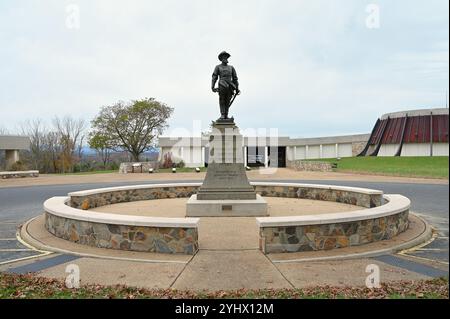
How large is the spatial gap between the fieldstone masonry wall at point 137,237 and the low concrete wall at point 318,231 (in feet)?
4.17

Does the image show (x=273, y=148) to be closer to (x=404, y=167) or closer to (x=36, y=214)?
(x=404, y=167)

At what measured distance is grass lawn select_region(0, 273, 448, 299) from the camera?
12.1 feet

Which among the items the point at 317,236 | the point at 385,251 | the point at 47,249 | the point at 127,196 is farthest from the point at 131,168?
the point at 385,251

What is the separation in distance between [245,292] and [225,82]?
688 centimetres

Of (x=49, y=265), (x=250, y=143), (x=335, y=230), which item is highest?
(x=250, y=143)

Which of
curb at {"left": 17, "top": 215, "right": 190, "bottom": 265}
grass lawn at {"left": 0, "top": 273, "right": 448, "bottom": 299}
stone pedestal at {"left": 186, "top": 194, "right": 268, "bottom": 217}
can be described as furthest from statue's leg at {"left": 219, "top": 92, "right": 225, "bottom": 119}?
grass lawn at {"left": 0, "top": 273, "right": 448, "bottom": 299}

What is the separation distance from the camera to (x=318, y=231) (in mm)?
5648

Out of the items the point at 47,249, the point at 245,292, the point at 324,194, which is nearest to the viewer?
the point at 245,292

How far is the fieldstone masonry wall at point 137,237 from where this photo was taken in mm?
5551

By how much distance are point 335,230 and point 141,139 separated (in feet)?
128

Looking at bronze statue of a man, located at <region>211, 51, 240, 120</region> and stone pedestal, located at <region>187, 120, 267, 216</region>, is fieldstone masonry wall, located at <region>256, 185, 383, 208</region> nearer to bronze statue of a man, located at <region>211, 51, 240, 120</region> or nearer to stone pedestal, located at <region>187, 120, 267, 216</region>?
stone pedestal, located at <region>187, 120, 267, 216</region>
